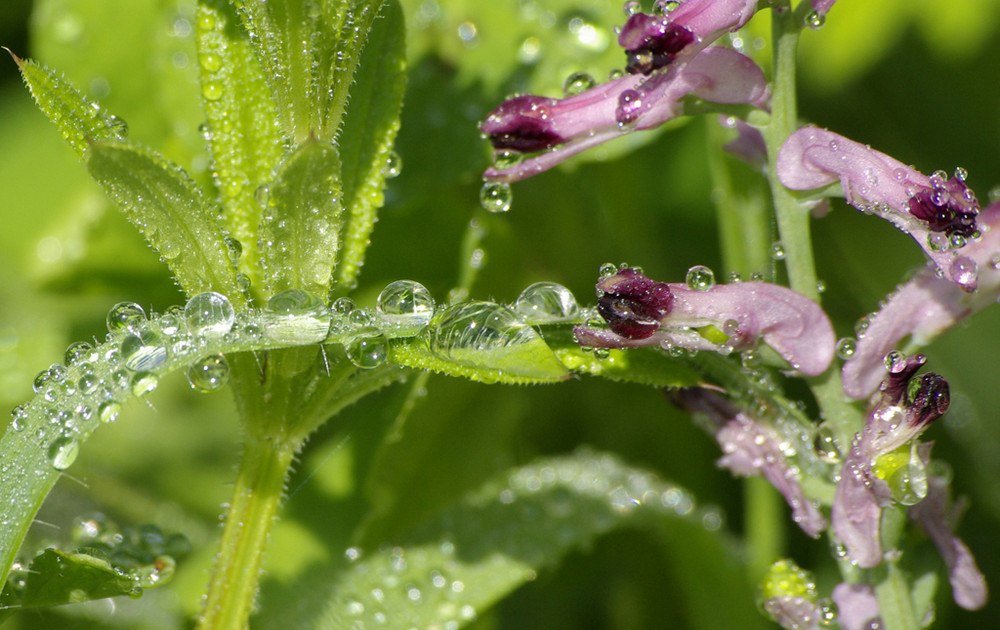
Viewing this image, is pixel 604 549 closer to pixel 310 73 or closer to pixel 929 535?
pixel 929 535

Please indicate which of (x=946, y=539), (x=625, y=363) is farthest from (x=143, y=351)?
(x=946, y=539)

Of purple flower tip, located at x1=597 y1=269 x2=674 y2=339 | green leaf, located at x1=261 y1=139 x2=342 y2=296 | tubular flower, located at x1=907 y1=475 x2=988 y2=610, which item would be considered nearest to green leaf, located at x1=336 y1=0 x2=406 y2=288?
green leaf, located at x1=261 y1=139 x2=342 y2=296

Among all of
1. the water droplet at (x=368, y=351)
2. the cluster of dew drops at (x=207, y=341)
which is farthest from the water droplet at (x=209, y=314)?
the water droplet at (x=368, y=351)

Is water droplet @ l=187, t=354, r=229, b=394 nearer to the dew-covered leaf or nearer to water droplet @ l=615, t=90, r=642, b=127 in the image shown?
the dew-covered leaf

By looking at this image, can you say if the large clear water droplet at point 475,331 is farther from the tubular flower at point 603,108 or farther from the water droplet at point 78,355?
the water droplet at point 78,355

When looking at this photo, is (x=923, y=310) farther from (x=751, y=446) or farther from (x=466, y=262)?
(x=466, y=262)

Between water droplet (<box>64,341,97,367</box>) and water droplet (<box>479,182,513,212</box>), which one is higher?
water droplet (<box>479,182,513,212</box>)
